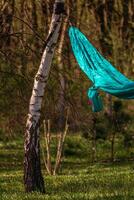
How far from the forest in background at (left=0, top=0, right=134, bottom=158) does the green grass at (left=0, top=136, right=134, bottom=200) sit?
49.8 inches

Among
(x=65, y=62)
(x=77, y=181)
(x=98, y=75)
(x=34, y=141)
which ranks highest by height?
(x=98, y=75)

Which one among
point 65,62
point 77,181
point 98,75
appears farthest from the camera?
point 65,62

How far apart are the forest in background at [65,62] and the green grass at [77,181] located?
1.27 meters

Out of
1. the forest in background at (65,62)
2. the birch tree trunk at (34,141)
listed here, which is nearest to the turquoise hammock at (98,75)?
the forest in background at (65,62)

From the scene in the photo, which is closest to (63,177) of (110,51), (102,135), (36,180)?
(36,180)

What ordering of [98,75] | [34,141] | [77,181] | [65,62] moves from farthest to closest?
[65,62], [77,181], [98,75], [34,141]

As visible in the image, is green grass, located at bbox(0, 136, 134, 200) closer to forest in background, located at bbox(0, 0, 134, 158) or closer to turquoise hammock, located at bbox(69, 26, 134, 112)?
forest in background, located at bbox(0, 0, 134, 158)

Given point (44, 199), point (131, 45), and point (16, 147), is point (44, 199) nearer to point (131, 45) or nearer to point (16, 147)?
point (16, 147)

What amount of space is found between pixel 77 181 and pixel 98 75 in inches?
95.4

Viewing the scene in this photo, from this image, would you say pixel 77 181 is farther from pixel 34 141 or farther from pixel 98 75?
pixel 34 141

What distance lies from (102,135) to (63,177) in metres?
6.75

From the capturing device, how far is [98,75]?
12672 mm

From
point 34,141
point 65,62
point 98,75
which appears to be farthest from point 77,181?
point 65,62

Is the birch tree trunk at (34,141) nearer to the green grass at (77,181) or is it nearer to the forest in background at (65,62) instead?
the green grass at (77,181)
